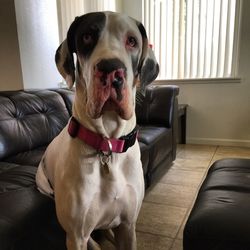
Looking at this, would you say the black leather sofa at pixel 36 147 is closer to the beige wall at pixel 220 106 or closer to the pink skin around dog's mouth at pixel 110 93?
the pink skin around dog's mouth at pixel 110 93

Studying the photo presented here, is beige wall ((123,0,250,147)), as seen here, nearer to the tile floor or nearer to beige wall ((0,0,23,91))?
the tile floor

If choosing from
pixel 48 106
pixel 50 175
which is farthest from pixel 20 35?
pixel 50 175

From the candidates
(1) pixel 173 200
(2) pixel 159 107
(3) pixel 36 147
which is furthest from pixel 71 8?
(1) pixel 173 200

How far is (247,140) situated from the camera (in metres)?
3.72

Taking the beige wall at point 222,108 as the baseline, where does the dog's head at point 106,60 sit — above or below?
above

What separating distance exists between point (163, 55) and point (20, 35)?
2.10m

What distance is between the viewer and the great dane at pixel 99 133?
839 millimetres

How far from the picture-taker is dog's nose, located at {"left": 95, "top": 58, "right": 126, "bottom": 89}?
758mm

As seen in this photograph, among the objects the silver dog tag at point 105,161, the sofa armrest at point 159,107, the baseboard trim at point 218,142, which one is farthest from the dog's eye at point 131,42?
the baseboard trim at point 218,142

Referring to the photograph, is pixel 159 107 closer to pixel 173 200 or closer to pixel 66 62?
pixel 173 200

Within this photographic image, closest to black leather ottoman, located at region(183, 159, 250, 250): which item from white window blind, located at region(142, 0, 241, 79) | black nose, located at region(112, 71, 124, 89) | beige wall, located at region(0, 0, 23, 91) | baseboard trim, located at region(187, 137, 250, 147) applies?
black nose, located at region(112, 71, 124, 89)

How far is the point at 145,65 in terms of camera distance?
986 millimetres

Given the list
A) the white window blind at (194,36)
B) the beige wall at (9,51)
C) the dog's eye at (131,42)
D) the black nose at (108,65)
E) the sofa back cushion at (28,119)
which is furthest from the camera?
the white window blind at (194,36)

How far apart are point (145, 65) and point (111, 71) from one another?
0.26m
